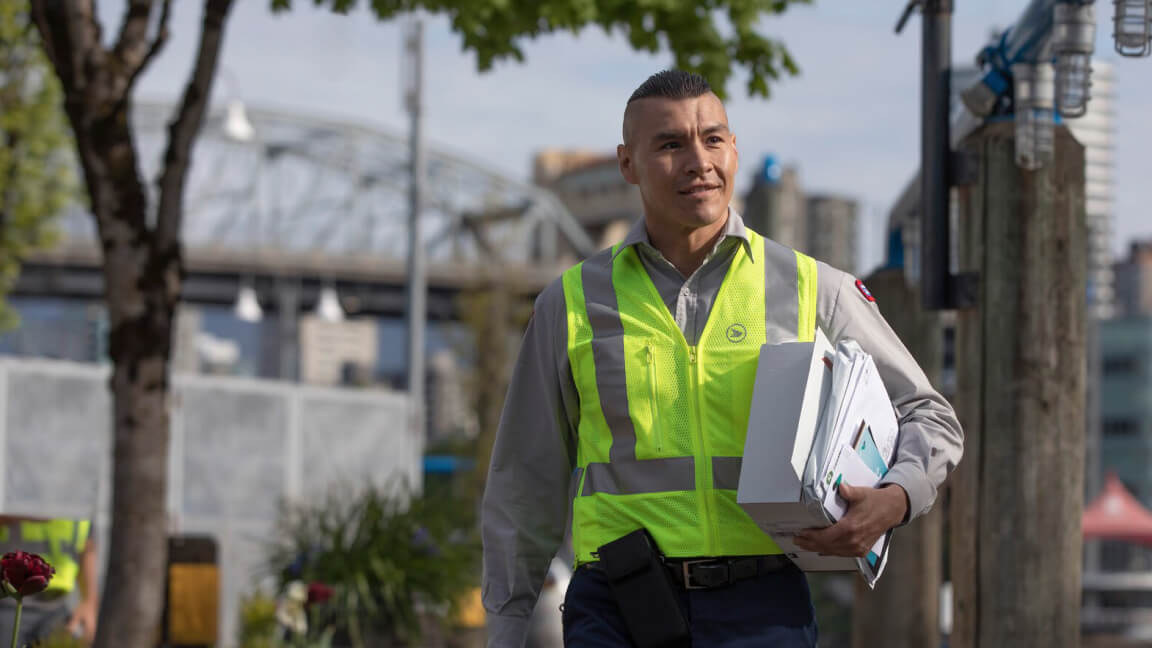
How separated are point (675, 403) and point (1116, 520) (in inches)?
1252

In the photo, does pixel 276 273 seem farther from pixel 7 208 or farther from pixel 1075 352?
pixel 1075 352

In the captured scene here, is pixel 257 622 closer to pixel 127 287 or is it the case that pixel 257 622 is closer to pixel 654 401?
pixel 127 287

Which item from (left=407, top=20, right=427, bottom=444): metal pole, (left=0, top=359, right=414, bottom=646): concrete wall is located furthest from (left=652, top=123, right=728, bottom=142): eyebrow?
(left=407, top=20, right=427, bottom=444): metal pole

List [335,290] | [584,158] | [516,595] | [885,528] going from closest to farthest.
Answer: [885,528]
[516,595]
[335,290]
[584,158]

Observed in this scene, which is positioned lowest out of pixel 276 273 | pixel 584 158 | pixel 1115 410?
pixel 1115 410

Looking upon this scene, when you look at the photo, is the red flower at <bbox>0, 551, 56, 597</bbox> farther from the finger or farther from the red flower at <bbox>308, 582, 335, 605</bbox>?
the red flower at <bbox>308, 582, 335, 605</bbox>

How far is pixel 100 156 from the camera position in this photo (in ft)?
28.9

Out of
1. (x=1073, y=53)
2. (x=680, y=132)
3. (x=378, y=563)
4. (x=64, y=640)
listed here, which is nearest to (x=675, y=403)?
(x=680, y=132)

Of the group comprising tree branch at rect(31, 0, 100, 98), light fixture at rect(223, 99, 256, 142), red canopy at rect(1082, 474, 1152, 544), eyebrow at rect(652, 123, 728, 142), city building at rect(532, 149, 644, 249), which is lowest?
red canopy at rect(1082, 474, 1152, 544)

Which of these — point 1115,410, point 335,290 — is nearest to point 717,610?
point 335,290

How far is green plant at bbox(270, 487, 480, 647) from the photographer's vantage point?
1105cm

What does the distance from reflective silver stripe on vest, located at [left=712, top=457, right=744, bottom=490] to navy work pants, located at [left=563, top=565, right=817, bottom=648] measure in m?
0.18

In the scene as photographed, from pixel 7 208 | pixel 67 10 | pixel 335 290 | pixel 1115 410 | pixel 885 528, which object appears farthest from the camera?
pixel 1115 410

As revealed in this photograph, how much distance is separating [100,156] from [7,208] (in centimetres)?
1391
